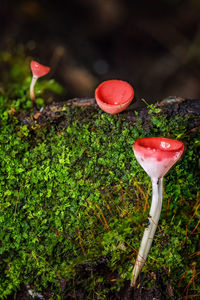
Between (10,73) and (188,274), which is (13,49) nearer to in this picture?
(10,73)

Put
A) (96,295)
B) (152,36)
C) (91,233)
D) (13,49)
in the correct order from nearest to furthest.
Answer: (96,295), (91,233), (13,49), (152,36)

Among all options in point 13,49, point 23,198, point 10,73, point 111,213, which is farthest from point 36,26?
point 111,213

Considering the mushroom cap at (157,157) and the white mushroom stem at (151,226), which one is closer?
the mushroom cap at (157,157)

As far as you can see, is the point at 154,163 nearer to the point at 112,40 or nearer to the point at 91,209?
the point at 91,209

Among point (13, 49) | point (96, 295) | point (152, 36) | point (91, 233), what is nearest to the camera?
point (96, 295)

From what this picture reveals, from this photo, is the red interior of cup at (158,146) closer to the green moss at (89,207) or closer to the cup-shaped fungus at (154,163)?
the cup-shaped fungus at (154,163)

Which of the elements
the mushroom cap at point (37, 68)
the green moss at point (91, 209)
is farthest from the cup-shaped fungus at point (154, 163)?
the mushroom cap at point (37, 68)

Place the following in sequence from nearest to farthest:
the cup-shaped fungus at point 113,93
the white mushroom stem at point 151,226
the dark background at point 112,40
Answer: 1. the white mushroom stem at point 151,226
2. the cup-shaped fungus at point 113,93
3. the dark background at point 112,40

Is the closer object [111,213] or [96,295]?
[96,295]
